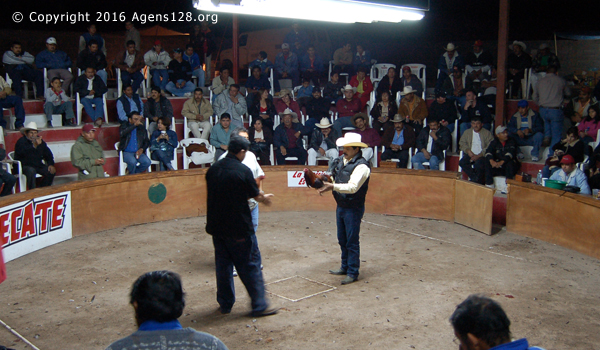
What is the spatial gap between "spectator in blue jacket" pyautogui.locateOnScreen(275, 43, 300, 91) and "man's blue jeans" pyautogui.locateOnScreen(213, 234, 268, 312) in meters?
9.91

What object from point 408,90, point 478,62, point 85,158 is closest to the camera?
point 85,158

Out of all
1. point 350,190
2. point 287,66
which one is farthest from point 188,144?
point 350,190

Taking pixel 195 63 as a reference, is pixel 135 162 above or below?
below

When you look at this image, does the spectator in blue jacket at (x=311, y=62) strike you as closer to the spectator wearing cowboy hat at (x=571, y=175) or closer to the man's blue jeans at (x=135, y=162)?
the man's blue jeans at (x=135, y=162)

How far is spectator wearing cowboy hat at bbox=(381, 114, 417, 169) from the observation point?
39.7 feet

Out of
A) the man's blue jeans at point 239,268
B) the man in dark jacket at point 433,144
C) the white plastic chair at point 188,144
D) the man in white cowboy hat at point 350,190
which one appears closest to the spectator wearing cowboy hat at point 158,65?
the white plastic chair at point 188,144

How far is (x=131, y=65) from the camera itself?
13.4 meters

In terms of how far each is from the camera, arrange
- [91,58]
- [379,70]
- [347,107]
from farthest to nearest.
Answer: [379,70]
[347,107]
[91,58]

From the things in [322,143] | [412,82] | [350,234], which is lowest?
[350,234]

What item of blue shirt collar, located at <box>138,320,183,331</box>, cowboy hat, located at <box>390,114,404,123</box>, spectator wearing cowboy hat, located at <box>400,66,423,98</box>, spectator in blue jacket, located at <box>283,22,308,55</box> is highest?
spectator in blue jacket, located at <box>283,22,308,55</box>

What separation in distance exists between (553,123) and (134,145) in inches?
318

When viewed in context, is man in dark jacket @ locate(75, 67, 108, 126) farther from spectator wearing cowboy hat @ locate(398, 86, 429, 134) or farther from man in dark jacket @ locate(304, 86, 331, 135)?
spectator wearing cowboy hat @ locate(398, 86, 429, 134)

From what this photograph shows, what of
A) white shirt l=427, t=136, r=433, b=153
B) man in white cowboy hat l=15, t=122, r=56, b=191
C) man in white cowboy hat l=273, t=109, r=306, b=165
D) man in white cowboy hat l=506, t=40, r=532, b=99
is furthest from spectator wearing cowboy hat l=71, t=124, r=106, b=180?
man in white cowboy hat l=506, t=40, r=532, b=99

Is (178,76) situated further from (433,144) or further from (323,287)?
(323,287)
